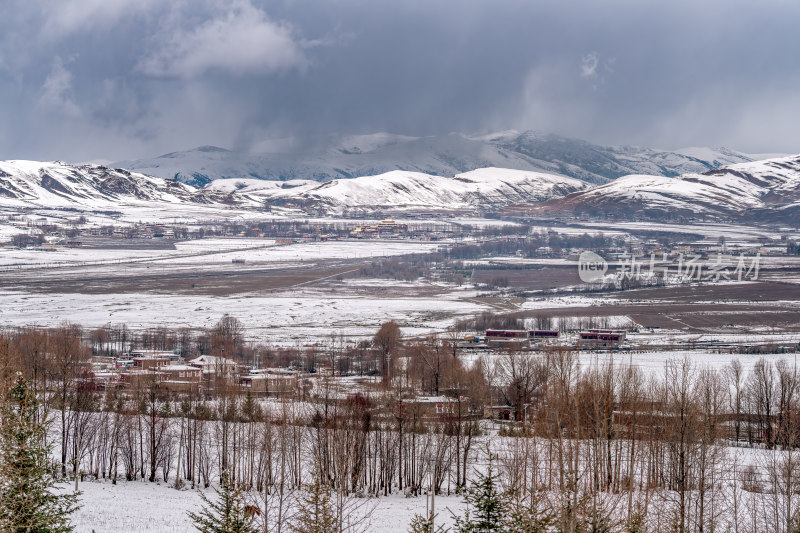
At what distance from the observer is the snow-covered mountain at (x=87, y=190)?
142 m

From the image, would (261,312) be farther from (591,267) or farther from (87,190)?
Result: (87,190)

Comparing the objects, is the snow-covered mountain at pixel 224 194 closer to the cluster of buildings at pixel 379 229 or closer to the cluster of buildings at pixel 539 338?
the cluster of buildings at pixel 379 229

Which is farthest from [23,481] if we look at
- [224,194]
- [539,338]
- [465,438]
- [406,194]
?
[406,194]

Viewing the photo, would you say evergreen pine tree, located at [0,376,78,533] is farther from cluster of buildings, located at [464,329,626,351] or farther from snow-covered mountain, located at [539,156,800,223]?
snow-covered mountain, located at [539,156,800,223]

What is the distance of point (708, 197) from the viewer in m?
148

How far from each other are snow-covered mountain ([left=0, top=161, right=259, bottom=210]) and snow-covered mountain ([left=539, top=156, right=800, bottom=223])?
65.2m

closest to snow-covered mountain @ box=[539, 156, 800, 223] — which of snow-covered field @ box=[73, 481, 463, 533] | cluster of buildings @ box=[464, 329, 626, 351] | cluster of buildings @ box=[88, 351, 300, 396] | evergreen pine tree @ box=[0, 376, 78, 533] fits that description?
cluster of buildings @ box=[464, 329, 626, 351]

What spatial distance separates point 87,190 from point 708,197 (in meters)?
112

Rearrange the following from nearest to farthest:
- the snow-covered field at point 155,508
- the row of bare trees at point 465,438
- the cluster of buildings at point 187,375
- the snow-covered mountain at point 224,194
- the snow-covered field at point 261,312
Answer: the snow-covered field at point 155,508 → the row of bare trees at point 465,438 → the cluster of buildings at point 187,375 → the snow-covered field at point 261,312 → the snow-covered mountain at point 224,194

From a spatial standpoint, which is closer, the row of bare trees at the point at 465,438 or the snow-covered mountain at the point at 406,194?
the row of bare trees at the point at 465,438

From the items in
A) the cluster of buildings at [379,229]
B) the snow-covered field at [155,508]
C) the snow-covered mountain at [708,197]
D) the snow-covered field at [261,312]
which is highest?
the snow-covered mountain at [708,197]

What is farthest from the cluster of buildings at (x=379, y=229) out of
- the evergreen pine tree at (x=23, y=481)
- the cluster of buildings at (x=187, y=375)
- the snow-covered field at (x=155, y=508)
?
the evergreen pine tree at (x=23, y=481)

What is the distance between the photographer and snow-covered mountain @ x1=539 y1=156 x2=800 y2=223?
445 ft

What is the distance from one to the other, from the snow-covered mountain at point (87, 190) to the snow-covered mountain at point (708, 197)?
65.2m
